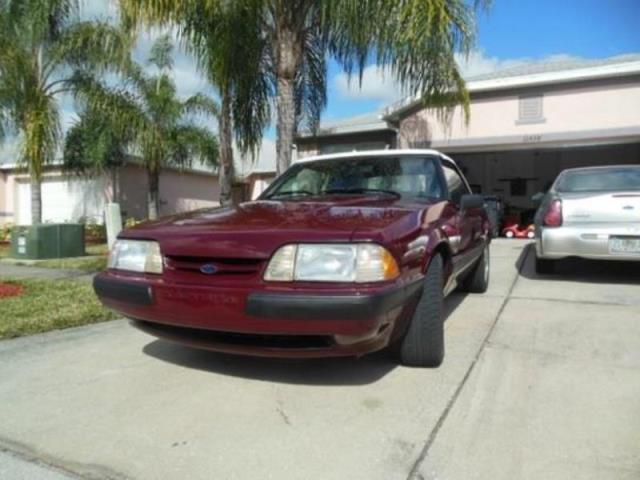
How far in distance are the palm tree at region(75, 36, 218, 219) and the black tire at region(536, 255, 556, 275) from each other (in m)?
9.72

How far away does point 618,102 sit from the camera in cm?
1095

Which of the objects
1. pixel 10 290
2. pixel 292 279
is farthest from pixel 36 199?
pixel 292 279

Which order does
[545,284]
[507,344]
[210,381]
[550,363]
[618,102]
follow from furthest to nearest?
[618,102] < [545,284] < [507,344] < [550,363] < [210,381]

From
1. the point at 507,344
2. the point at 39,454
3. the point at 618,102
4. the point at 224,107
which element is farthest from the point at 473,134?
the point at 39,454

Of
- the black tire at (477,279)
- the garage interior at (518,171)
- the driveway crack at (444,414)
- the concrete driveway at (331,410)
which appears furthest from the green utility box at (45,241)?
the garage interior at (518,171)

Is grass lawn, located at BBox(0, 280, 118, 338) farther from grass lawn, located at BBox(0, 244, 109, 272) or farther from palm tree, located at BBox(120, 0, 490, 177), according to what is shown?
palm tree, located at BBox(120, 0, 490, 177)

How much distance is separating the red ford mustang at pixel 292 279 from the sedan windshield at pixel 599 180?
3.82 m

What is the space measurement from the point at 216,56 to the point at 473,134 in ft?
21.8

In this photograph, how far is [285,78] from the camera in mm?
8148

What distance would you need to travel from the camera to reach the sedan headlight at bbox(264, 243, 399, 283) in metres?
2.73

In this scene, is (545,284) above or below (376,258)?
below

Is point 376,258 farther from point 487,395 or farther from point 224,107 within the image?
point 224,107

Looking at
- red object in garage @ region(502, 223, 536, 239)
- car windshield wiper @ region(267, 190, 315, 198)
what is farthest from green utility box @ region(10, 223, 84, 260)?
red object in garage @ region(502, 223, 536, 239)

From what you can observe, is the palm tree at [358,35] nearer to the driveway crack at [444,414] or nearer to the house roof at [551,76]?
the house roof at [551,76]
